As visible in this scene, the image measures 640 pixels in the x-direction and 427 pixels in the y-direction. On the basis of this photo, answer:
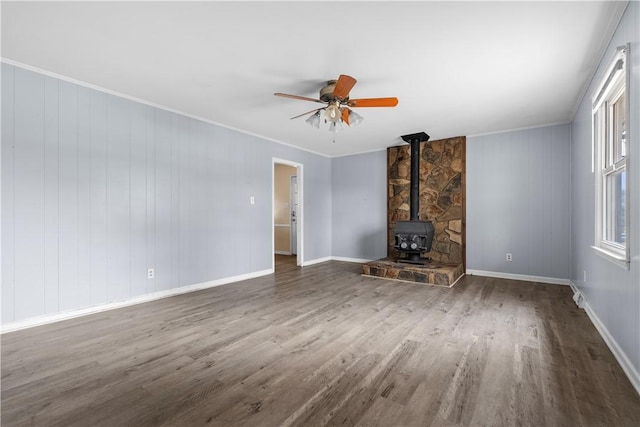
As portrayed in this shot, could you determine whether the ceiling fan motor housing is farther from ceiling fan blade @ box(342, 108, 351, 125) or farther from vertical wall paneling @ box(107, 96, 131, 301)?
vertical wall paneling @ box(107, 96, 131, 301)

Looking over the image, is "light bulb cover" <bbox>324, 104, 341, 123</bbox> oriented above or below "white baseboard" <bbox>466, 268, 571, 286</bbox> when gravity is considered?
above

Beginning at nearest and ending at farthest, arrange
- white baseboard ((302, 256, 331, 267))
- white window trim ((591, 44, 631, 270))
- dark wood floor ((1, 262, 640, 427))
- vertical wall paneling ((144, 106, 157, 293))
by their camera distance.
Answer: dark wood floor ((1, 262, 640, 427))
white window trim ((591, 44, 631, 270))
vertical wall paneling ((144, 106, 157, 293))
white baseboard ((302, 256, 331, 267))

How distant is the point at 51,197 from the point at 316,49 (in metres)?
2.82

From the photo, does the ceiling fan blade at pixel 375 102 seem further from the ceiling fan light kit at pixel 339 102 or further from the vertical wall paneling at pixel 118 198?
the vertical wall paneling at pixel 118 198

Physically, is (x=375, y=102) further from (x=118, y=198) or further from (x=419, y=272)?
(x=118, y=198)

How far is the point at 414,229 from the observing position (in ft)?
15.6

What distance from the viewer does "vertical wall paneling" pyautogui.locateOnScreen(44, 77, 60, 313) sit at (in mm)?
2791

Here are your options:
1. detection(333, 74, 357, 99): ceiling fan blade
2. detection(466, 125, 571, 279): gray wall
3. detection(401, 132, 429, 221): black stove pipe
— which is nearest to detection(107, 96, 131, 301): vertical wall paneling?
detection(333, 74, 357, 99): ceiling fan blade

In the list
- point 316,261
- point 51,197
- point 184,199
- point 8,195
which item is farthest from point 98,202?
point 316,261

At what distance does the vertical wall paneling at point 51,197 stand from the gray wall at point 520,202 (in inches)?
219

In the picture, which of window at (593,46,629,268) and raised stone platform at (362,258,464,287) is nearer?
window at (593,46,629,268)

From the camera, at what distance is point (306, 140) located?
534 centimetres

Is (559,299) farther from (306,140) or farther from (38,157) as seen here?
(38,157)

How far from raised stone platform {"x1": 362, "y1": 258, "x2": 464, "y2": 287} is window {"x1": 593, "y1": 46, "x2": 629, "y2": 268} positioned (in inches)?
70.0
